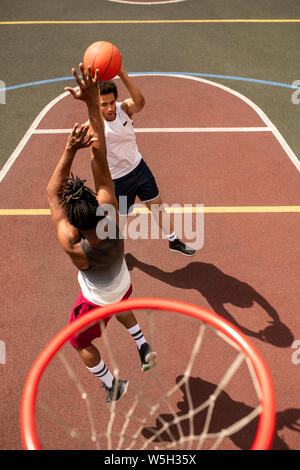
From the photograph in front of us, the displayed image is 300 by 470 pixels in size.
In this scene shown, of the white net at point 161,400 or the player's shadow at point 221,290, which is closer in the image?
the white net at point 161,400

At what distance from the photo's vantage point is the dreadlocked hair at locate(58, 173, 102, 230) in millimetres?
2776

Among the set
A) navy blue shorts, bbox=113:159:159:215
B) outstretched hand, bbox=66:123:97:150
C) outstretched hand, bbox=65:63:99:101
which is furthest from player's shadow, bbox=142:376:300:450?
outstretched hand, bbox=65:63:99:101

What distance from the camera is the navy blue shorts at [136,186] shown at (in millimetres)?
4559

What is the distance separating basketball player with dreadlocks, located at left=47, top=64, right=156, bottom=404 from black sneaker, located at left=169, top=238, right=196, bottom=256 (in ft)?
5.74

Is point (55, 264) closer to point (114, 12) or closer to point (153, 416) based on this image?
point (153, 416)

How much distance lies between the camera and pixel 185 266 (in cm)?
502

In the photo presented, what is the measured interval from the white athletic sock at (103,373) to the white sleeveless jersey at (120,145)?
2.17 meters

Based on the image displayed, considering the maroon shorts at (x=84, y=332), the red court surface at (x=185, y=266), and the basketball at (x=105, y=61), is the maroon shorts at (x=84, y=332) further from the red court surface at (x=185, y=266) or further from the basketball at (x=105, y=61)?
the basketball at (x=105, y=61)

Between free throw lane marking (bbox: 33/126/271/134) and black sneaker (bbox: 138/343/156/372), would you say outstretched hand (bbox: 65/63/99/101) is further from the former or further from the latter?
free throw lane marking (bbox: 33/126/271/134)

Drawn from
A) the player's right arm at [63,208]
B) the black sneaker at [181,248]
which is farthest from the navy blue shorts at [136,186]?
the player's right arm at [63,208]

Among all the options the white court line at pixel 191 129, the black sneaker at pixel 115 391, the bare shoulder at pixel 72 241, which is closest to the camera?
the bare shoulder at pixel 72 241

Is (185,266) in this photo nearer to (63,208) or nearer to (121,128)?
(121,128)

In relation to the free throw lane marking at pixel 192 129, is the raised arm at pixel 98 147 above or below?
above

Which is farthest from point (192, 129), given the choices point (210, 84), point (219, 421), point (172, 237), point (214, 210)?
point (219, 421)
